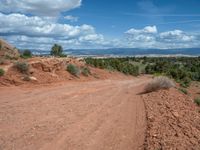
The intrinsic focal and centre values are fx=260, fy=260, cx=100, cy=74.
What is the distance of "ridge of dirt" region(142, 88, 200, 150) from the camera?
A: 697 centimetres

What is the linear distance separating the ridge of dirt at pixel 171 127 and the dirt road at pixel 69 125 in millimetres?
357

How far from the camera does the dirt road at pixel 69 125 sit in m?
7.01

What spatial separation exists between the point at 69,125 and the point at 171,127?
3404 mm

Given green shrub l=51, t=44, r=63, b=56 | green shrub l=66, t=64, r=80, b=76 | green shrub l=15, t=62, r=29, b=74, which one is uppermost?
green shrub l=51, t=44, r=63, b=56

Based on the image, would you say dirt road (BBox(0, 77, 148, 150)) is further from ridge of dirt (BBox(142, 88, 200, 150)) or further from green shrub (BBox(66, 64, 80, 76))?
green shrub (BBox(66, 64, 80, 76))

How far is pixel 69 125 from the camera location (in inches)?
344

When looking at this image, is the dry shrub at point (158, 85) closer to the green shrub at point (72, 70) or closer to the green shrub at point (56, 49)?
the green shrub at point (72, 70)

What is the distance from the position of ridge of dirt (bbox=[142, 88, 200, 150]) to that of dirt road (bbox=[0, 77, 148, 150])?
0.36m

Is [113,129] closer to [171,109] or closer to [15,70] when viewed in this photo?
[171,109]

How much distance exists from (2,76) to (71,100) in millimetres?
7637

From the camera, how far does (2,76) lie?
18.8m

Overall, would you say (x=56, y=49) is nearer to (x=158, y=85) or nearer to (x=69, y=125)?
(x=158, y=85)

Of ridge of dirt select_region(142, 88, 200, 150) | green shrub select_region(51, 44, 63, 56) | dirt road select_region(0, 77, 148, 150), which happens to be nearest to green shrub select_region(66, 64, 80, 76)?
dirt road select_region(0, 77, 148, 150)

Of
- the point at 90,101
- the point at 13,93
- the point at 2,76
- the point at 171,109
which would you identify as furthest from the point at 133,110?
the point at 2,76
